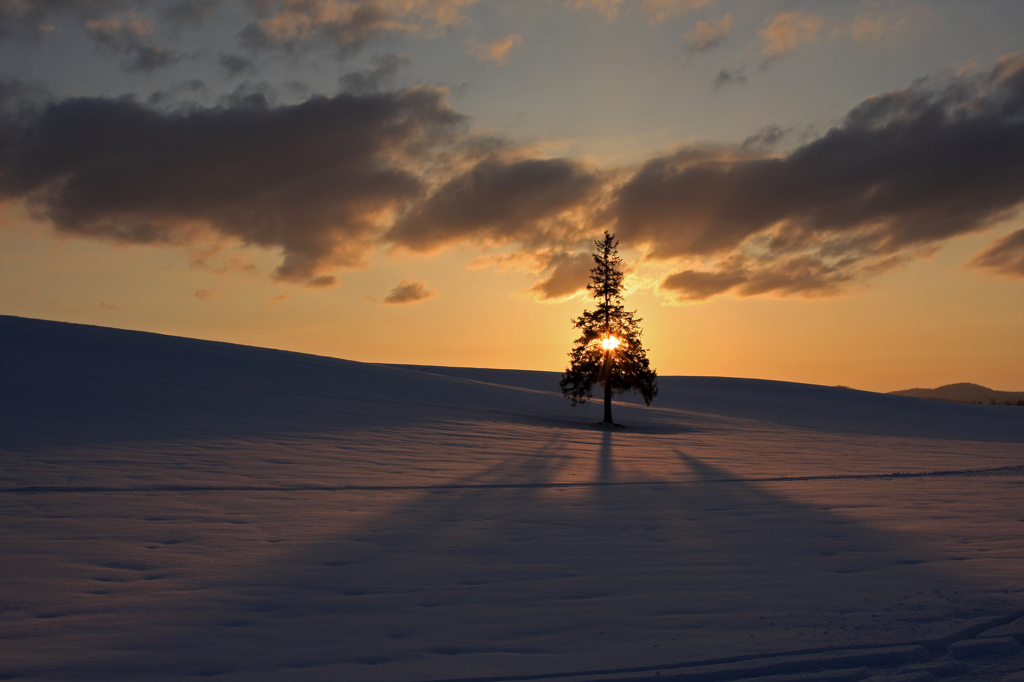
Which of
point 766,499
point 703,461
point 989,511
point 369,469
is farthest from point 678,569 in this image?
point 703,461

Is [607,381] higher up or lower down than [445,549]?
higher up

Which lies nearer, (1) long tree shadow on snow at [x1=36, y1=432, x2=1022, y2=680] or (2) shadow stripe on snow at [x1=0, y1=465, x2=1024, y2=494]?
(1) long tree shadow on snow at [x1=36, y1=432, x2=1022, y2=680]

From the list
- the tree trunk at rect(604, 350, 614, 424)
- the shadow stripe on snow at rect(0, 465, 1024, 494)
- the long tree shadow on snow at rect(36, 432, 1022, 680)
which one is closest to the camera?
the long tree shadow on snow at rect(36, 432, 1022, 680)

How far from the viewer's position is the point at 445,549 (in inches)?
254

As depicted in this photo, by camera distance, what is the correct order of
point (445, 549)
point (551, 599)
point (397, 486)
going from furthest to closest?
1. point (397, 486)
2. point (445, 549)
3. point (551, 599)

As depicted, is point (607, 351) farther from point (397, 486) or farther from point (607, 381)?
point (397, 486)

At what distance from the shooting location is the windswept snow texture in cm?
416

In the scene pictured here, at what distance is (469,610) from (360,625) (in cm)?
78

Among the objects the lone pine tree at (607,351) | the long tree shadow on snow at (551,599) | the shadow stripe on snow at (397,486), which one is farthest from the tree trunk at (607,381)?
the long tree shadow on snow at (551,599)

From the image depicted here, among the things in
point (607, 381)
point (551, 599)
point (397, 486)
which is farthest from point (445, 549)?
point (607, 381)

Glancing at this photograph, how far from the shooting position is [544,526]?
7641 millimetres

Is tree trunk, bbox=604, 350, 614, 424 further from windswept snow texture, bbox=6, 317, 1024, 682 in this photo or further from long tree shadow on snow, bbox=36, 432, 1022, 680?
long tree shadow on snow, bbox=36, 432, 1022, 680

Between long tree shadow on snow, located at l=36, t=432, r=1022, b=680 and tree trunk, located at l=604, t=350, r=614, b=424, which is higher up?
tree trunk, located at l=604, t=350, r=614, b=424

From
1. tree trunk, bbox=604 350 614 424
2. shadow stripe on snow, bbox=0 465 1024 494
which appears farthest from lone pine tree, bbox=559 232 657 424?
shadow stripe on snow, bbox=0 465 1024 494
